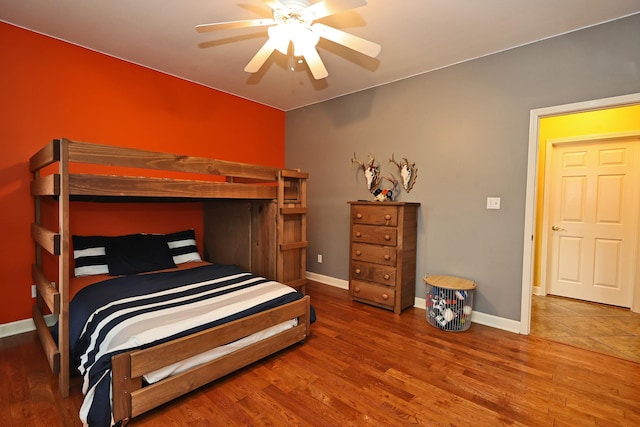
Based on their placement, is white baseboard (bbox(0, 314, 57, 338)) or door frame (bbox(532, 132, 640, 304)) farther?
door frame (bbox(532, 132, 640, 304))

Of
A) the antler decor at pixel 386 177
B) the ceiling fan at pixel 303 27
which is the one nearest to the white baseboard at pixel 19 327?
the ceiling fan at pixel 303 27

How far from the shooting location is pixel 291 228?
3.16m

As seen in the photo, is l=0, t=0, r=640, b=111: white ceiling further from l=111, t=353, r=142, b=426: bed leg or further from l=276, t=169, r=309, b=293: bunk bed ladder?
l=111, t=353, r=142, b=426: bed leg

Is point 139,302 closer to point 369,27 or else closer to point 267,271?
point 267,271

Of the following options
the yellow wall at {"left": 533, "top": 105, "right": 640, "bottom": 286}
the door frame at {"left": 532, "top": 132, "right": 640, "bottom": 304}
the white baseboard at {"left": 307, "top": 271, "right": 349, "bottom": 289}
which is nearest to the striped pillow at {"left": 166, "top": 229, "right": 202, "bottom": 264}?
the white baseboard at {"left": 307, "top": 271, "right": 349, "bottom": 289}

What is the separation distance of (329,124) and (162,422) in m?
3.60

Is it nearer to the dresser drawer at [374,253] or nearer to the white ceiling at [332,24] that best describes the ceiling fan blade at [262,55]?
the white ceiling at [332,24]

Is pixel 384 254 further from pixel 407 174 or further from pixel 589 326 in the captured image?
pixel 589 326

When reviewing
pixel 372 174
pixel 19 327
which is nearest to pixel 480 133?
pixel 372 174

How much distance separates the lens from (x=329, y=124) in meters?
4.20

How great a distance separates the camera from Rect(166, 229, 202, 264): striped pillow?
331 cm

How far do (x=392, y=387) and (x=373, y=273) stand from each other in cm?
145

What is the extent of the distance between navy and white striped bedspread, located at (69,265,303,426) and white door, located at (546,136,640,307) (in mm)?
3538

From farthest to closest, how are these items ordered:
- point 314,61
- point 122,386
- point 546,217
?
point 546,217 < point 314,61 < point 122,386
